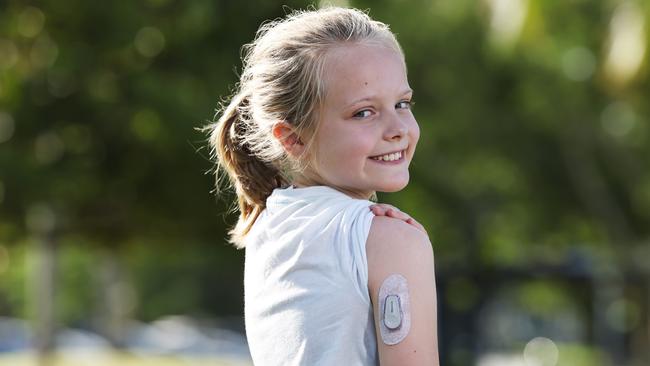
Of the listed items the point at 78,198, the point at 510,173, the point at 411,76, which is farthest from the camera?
the point at 510,173

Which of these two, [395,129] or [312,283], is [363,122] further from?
[312,283]

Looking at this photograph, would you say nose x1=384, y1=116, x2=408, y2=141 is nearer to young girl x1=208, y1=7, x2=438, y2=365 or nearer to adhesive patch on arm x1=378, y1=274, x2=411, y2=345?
young girl x1=208, y1=7, x2=438, y2=365

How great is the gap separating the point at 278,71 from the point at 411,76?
712 inches

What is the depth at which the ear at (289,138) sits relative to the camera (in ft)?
7.77

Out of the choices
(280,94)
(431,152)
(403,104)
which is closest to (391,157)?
(403,104)

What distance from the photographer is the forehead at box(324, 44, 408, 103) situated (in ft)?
7.53

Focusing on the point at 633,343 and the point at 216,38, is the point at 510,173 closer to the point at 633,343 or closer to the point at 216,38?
the point at 633,343

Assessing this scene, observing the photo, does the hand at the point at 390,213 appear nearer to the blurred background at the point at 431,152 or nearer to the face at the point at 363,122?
the face at the point at 363,122

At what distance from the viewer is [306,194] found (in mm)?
2312

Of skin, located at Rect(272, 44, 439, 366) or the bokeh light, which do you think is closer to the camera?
skin, located at Rect(272, 44, 439, 366)

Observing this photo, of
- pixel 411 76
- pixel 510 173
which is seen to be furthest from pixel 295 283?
pixel 510 173

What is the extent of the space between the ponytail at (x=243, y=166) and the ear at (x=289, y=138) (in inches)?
4.3

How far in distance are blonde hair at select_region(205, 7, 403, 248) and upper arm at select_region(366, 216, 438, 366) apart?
269 millimetres

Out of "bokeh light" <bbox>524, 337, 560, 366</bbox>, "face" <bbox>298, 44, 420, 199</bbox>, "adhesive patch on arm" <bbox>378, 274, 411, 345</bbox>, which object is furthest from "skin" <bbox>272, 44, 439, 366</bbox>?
"bokeh light" <bbox>524, 337, 560, 366</bbox>
